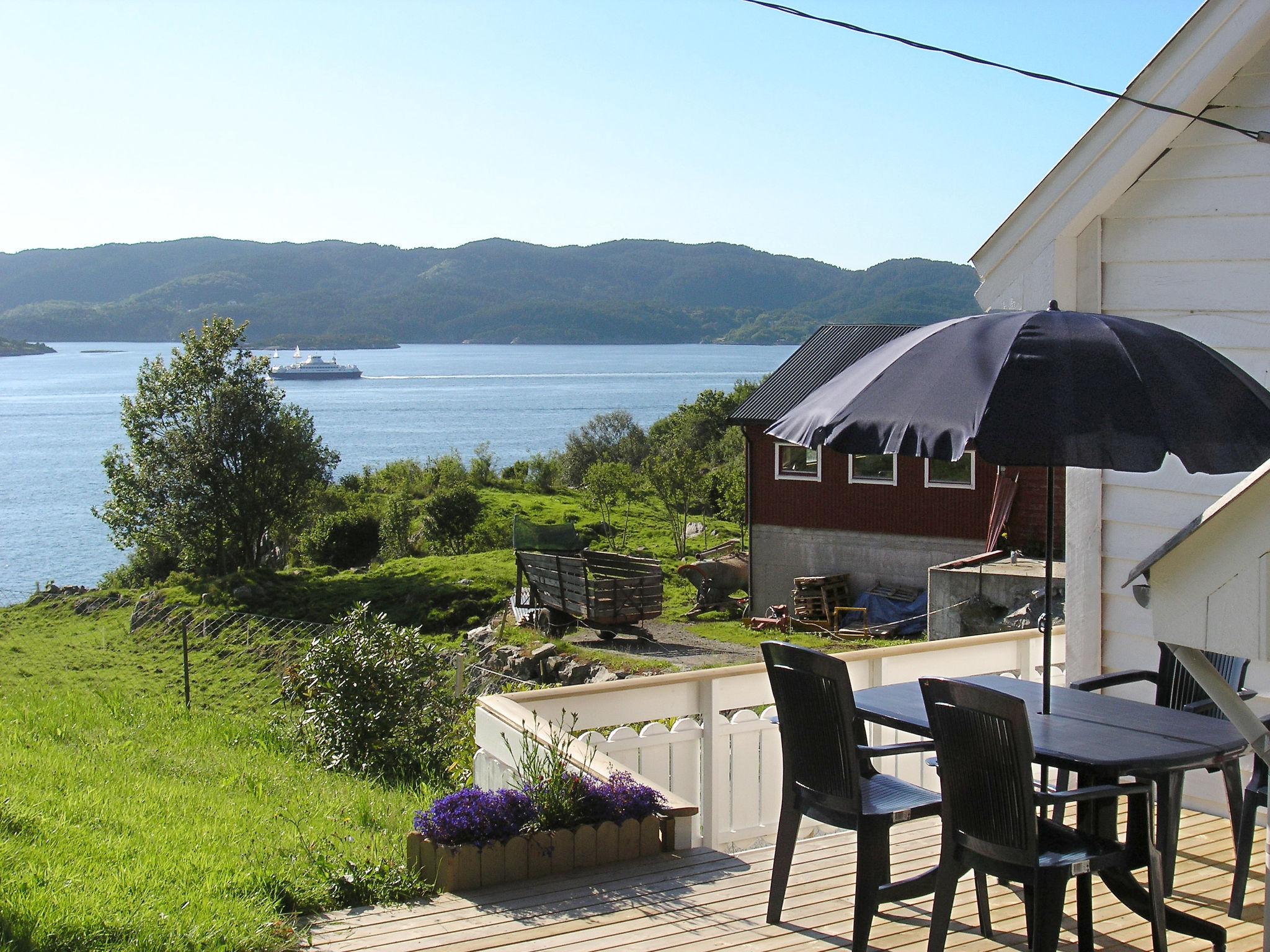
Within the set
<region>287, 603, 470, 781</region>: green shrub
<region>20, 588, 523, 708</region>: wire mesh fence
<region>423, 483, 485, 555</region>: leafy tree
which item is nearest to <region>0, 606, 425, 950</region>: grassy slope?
<region>287, 603, 470, 781</region>: green shrub

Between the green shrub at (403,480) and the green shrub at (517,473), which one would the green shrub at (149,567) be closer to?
the green shrub at (403,480)

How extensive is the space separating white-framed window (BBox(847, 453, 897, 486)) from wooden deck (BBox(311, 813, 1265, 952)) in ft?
71.7

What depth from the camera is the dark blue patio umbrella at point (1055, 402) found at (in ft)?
11.0

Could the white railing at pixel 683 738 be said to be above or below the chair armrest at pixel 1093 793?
below

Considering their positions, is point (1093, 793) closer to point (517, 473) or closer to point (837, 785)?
point (837, 785)

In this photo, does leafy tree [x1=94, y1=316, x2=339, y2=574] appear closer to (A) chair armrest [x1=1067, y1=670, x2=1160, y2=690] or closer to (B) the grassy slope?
(B) the grassy slope

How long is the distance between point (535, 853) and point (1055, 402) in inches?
96.5

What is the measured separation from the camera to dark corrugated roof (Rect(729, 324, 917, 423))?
89.1ft

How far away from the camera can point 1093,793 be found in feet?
10.8

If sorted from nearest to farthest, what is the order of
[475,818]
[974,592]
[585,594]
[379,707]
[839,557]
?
[475,818] → [379,707] → [974,592] → [585,594] → [839,557]

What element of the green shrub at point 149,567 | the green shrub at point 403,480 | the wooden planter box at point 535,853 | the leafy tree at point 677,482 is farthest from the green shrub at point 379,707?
the green shrub at point 403,480

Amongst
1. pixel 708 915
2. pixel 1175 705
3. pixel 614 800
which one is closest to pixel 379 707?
pixel 614 800

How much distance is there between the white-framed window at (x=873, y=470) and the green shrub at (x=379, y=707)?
18469mm

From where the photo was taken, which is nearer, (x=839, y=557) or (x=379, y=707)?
(x=379, y=707)
